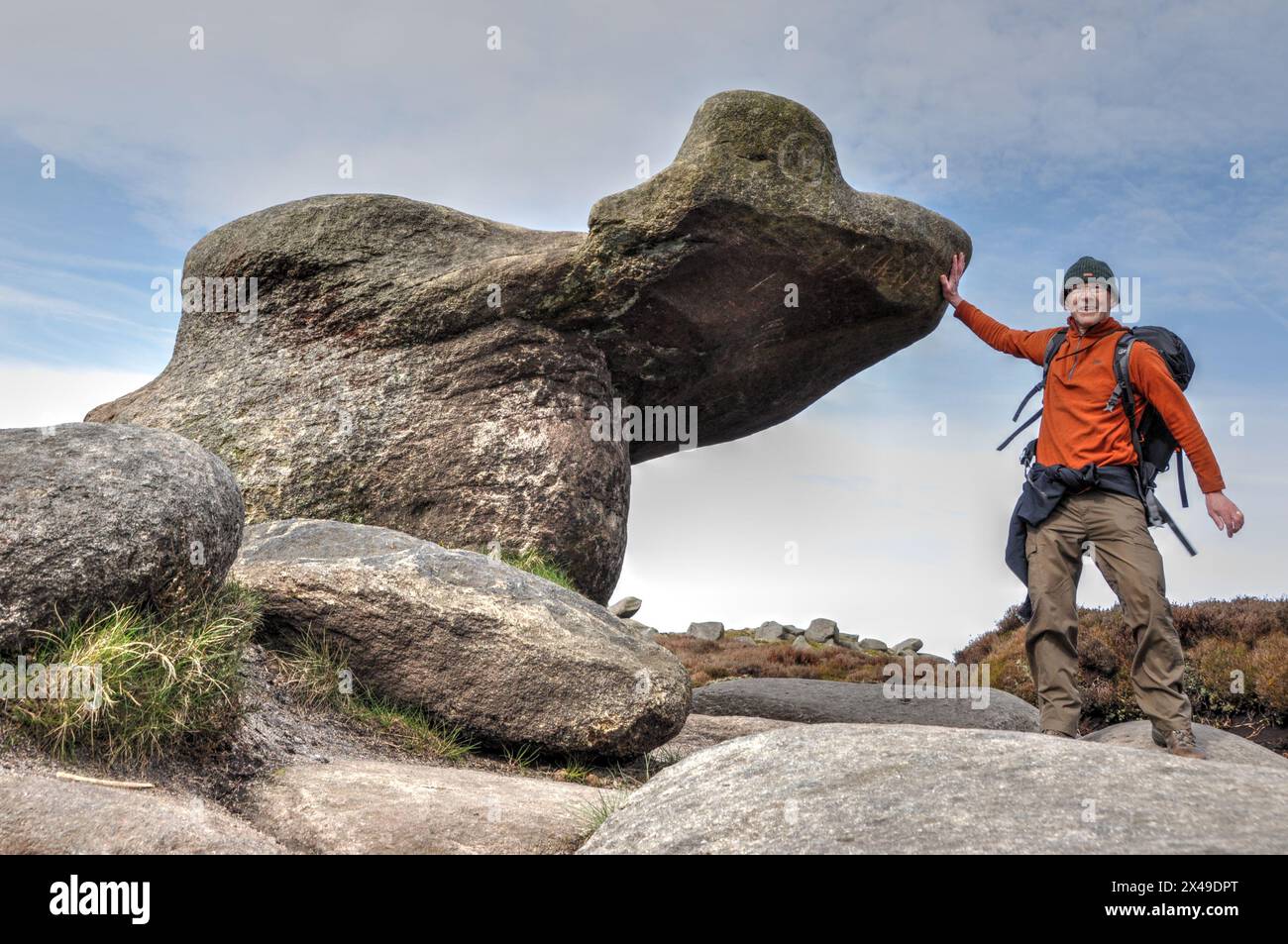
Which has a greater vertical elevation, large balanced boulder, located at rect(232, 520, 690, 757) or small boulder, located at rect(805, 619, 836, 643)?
large balanced boulder, located at rect(232, 520, 690, 757)

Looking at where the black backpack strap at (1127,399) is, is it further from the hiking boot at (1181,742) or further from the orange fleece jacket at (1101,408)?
the hiking boot at (1181,742)

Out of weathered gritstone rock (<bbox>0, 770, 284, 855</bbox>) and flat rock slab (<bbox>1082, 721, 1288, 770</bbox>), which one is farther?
flat rock slab (<bbox>1082, 721, 1288, 770</bbox>)

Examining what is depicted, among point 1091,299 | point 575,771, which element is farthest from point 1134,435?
point 575,771

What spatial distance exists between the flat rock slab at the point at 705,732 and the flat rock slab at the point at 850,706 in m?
1.18

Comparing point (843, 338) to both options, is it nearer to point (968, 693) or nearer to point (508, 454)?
point (508, 454)

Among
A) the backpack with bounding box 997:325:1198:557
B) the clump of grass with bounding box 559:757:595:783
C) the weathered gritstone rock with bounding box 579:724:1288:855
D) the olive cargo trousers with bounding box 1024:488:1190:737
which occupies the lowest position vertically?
the clump of grass with bounding box 559:757:595:783

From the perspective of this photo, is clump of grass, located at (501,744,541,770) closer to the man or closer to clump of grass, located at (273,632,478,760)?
clump of grass, located at (273,632,478,760)

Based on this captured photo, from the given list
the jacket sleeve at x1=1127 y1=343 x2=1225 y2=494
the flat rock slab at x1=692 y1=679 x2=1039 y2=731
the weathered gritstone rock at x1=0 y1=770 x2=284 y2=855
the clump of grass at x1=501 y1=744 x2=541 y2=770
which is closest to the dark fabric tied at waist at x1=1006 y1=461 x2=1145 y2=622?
Answer: the jacket sleeve at x1=1127 y1=343 x2=1225 y2=494

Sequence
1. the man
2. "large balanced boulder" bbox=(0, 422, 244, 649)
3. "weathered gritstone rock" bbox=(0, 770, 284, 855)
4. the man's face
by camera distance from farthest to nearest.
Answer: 1. the man's face
2. the man
3. "large balanced boulder" bbox=(0, 422, 244, 649)
4. "weathered gritstone rock" bbox=(0, 770, 284, 855)

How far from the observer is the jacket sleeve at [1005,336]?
8.62 m

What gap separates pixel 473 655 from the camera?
333 inches

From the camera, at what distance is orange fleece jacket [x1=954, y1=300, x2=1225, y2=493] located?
7.57 metres

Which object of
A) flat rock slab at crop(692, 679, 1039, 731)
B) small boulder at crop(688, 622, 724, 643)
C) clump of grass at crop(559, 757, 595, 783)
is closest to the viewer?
clump of grass at crop(559, 757, 595, 783)

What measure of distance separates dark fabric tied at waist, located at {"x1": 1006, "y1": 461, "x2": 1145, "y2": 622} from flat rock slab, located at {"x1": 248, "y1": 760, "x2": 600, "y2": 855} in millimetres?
3769
